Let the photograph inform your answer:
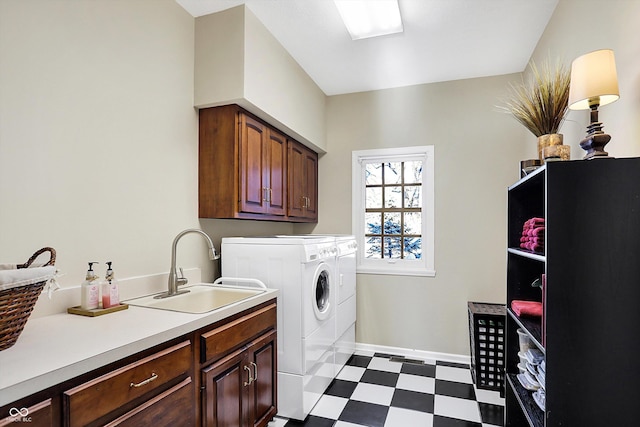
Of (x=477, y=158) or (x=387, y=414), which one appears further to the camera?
(x=477, y=158)

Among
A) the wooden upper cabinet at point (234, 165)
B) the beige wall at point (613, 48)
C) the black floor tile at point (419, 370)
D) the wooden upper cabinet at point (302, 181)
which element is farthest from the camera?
the wooden upper cabinet at point (302, 181)

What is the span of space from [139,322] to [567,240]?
5.28 feet

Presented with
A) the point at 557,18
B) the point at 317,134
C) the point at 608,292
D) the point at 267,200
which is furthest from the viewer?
the point at 317,134

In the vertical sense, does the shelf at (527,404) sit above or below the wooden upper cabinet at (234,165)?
below

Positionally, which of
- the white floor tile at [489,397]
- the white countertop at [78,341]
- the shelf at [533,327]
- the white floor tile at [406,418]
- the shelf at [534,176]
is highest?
the shelf at [534,176]

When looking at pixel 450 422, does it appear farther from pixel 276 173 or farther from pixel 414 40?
pixel 414 40

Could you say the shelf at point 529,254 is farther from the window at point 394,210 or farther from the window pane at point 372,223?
the window pane at point 372,223

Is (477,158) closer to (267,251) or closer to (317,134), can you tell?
(317,134)

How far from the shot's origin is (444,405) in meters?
2.35

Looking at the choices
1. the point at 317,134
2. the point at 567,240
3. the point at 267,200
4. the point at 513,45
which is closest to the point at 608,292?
the point at 567,240

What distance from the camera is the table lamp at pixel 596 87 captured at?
123 cm

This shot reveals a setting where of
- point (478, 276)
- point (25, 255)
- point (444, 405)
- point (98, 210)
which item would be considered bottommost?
point (444, 405)

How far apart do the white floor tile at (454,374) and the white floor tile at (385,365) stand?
13.5 inches

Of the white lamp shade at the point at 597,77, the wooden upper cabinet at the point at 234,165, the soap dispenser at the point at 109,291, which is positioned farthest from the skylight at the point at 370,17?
the soap dispenser at the point at 109,291
